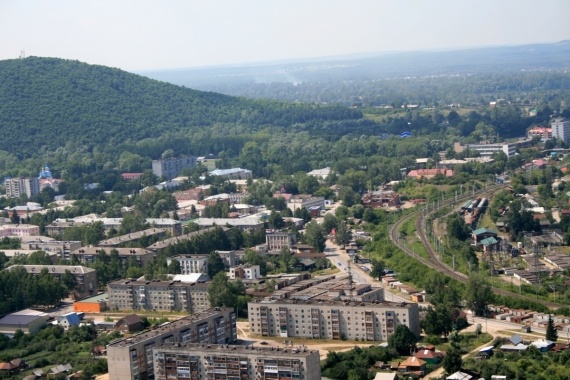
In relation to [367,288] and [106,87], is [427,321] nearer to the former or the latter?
[367,288]

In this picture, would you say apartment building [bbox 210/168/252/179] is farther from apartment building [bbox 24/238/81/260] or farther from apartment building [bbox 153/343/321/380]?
apartment building [bbox 153/343/321/380]

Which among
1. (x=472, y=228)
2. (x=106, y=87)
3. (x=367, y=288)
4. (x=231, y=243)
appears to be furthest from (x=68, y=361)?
(x=106, y=87)

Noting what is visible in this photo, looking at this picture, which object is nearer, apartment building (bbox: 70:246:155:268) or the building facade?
apartment building (bbox: 70:246:155:268)

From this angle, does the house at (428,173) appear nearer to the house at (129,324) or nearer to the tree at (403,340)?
the house at (129,324)

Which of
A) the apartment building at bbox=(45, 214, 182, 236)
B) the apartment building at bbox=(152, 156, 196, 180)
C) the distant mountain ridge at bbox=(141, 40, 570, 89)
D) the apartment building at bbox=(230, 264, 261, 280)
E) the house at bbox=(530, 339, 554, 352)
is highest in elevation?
the house at bbox=(530, 339, 554, 352)

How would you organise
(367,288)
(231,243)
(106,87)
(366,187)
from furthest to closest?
(106,87) < (366,187) < (231,243) < (367,288)

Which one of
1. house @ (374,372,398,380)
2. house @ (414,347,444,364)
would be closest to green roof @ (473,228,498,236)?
house @ (414,347,444,364)

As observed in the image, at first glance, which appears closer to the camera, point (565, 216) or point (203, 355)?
point (203, 355)
